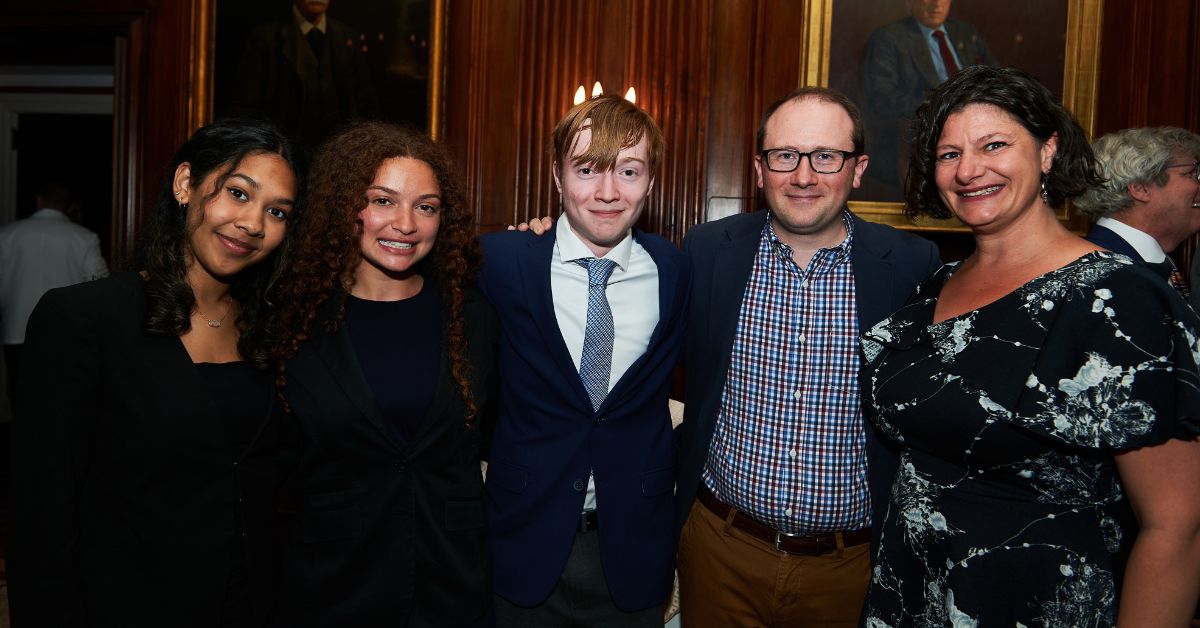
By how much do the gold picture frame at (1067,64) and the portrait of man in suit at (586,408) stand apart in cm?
230

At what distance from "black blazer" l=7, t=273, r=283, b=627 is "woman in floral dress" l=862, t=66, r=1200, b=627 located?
145 cm

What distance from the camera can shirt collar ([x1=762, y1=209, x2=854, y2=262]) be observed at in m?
1.98

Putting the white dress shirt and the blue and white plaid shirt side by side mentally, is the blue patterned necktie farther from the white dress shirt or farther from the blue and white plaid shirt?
the blue and white plaid shirt

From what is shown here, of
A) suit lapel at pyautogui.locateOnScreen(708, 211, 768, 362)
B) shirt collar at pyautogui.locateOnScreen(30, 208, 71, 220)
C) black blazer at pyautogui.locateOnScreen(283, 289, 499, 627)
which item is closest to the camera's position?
black blazer at pyautogui.locateOnScreen(283, 289, 499, 627)

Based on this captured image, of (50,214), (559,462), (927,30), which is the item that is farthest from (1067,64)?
(50,214)

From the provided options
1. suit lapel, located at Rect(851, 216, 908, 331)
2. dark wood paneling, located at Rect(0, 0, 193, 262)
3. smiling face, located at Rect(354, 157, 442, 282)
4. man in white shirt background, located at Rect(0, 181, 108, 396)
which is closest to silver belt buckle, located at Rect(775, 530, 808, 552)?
suit lapel, located at Rect(851, 216, 908, 331)

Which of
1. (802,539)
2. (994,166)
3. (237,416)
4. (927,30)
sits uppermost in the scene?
(927,30)

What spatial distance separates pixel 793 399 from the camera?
1906mm

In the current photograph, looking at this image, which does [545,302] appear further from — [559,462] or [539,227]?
[559,462]

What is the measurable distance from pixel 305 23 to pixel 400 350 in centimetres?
345

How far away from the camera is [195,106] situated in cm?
457

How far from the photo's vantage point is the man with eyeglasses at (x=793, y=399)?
1.89 m

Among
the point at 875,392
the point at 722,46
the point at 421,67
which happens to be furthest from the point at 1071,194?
the point at 421,67

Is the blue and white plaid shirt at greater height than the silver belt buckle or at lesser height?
greater
